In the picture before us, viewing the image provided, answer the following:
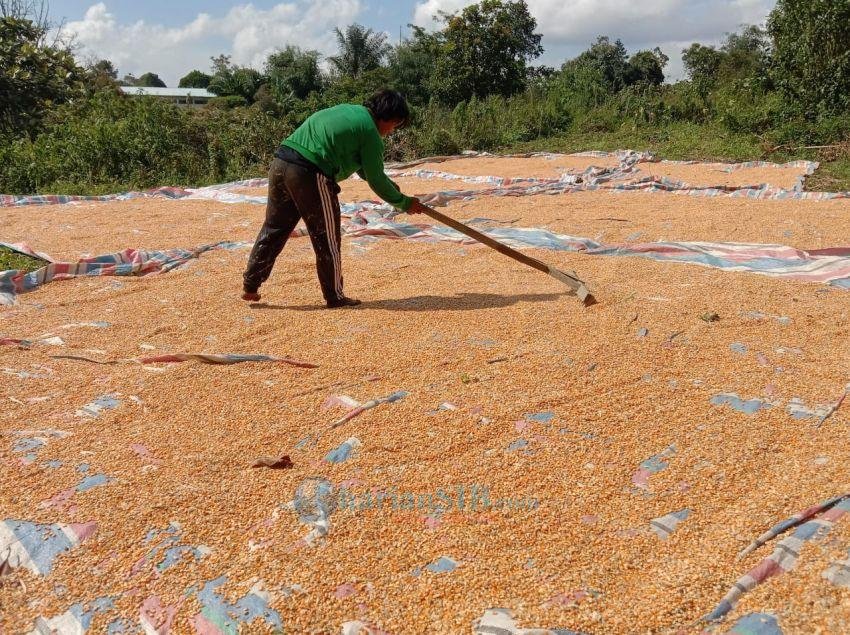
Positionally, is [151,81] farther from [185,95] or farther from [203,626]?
[203,626]

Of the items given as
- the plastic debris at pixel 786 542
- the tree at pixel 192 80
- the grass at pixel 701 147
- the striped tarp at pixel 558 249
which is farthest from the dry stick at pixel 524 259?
the tree at pixel 192 80

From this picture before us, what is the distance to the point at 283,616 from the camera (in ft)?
4.80

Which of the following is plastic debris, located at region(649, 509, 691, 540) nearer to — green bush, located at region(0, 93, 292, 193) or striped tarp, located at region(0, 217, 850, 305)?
Answer: striped tarp, located at region(0, 217, 850, 305)

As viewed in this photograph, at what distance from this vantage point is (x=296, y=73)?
94.1 ft

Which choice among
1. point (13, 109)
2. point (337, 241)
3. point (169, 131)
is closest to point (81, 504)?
point (337, 241)

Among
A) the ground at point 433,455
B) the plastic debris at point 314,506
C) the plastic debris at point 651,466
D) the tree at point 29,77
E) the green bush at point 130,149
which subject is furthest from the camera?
the tree at point 29,77

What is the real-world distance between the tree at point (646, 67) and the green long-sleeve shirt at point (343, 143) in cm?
Answer: 2983

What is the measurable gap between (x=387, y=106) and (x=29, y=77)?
29.5ft

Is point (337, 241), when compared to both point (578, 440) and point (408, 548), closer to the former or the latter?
point (578, 440)

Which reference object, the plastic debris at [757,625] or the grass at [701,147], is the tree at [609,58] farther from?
the plastic debris at [757,625]

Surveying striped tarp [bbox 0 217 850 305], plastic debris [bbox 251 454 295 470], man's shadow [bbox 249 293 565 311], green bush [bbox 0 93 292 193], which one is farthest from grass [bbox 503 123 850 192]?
plastic debris [bbox 251 454 295 470]

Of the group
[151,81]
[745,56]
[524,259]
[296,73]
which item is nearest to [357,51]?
[296,73]

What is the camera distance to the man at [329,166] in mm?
3199

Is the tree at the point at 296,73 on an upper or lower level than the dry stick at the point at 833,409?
upper
